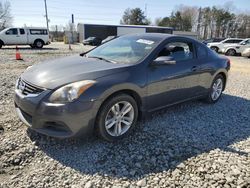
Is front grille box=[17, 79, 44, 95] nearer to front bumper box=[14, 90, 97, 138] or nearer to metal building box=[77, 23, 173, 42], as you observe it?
front bumper box=[14, 90, 97, 138]

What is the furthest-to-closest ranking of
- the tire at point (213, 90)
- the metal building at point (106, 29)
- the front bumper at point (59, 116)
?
the metal building at point (106, 29) → the tire at point (213, 90) → the front bumper at point (59, 116)

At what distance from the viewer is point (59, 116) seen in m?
2.90

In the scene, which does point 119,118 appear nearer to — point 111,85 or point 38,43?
point 111,85

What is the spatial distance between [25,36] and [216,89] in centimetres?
1902

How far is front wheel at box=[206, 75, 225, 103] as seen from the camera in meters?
5.31

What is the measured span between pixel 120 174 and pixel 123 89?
1159 millimetres

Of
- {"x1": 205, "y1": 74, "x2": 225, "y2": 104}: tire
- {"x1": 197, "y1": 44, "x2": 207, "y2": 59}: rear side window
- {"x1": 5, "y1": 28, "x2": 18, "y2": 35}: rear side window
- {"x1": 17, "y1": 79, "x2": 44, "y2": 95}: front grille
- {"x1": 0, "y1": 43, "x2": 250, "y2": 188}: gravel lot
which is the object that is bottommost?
{"x1": 0, "y1": 43, "x2": 250, "y2": 188}: gravel lot

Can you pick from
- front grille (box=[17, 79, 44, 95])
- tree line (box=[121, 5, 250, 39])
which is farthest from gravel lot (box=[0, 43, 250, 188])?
tree line (box=[121, 5, 250, 39])

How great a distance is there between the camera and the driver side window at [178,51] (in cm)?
410

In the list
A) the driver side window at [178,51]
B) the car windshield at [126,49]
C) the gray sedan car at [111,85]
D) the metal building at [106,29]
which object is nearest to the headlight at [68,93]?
the gray sedan car at [111,85]

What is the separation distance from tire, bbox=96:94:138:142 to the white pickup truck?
19593 millimetres

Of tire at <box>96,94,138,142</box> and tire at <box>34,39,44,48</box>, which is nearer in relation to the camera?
tire at <box>96,94,138,142</box>

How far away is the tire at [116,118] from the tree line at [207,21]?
61.6 meters

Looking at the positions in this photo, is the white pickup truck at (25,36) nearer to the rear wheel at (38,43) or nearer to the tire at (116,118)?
the rear wheel at (38,43)
